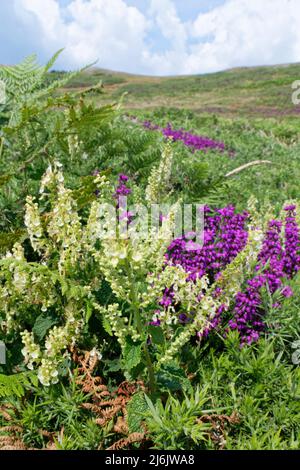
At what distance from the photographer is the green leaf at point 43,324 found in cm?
276

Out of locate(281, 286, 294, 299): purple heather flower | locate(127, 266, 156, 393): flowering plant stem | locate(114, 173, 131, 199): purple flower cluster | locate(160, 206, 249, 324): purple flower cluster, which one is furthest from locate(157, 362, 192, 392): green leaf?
locate(114, 173, 131, 199): purple flower cluster

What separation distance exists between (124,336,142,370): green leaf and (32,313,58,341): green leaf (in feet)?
1.87

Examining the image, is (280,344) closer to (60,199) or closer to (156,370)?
(156,370)

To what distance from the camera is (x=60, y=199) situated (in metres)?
2.56

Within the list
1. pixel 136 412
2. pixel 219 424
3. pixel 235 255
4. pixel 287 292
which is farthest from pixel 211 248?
pixel 136 412

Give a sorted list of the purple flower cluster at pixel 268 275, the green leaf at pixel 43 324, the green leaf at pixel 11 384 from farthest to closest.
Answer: the purple flower cluster at pixel 268 275, the green leaf at pixel 43 324, the green leaf at pixel 11 384

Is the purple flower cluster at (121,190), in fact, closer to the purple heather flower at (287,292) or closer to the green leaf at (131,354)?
the purple heather flower at (287,292)

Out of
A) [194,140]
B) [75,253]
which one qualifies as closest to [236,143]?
[194,140]

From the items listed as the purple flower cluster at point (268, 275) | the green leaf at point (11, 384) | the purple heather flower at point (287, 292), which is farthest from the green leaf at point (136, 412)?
the purple heather flower at point (287, 292)

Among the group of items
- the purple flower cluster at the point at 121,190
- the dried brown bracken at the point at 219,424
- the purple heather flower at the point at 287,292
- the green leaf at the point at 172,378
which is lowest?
the dried brown bracken at the point at 219,424

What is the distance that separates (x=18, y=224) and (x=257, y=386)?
2088mm

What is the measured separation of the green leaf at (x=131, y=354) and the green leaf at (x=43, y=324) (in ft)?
1.87

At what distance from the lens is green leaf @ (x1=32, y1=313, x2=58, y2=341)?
276cm
